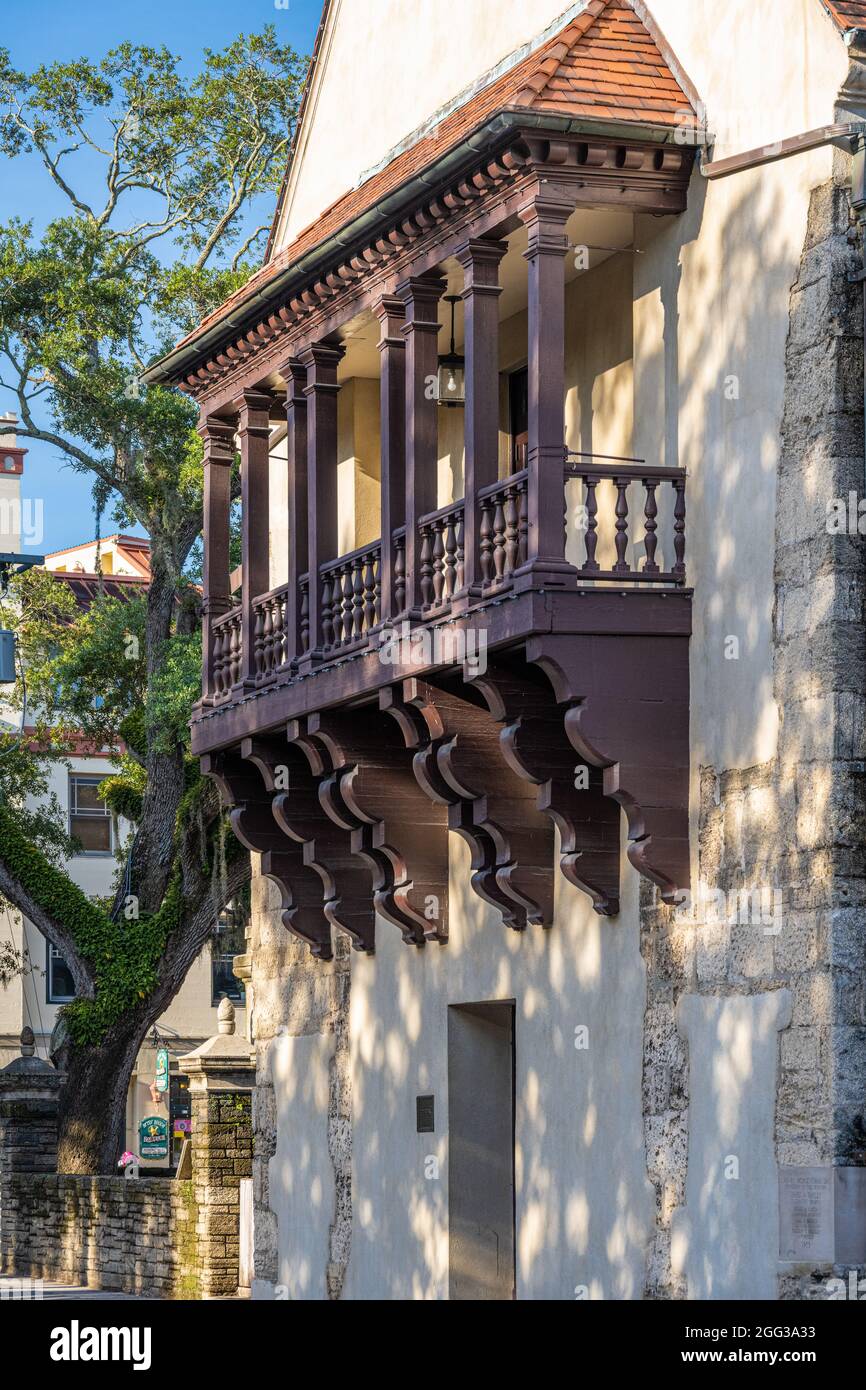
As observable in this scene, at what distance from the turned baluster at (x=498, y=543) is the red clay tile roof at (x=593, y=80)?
1.97 metres

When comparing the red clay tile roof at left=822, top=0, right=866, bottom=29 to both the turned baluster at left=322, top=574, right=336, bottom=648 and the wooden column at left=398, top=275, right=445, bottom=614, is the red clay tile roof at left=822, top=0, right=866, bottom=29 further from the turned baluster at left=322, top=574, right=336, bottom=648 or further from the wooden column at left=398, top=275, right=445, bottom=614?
the turned baluster at left=322, top=574, right=336, bottom=648

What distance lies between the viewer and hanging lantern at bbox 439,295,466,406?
15609mm

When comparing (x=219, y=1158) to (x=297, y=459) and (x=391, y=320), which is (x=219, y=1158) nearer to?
(x=297, y=459)

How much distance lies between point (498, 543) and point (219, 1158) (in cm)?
973

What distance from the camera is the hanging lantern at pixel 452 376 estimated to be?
1561 centimetres

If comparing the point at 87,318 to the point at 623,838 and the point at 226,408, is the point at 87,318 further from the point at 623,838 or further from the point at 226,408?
the point at 623,838

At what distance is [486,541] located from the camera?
1288cm

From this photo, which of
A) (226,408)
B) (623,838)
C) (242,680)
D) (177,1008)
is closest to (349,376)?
(226,408)

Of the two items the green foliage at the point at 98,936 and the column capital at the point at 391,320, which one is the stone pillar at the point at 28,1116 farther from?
the column capital at the point at 391,320

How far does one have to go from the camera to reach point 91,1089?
2834 cm

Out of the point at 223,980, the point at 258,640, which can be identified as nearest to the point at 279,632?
the point at 258,640

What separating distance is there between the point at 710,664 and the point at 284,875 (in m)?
5.43

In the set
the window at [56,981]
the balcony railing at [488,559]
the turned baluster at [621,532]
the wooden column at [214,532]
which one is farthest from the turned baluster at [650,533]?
the window at [56,981]

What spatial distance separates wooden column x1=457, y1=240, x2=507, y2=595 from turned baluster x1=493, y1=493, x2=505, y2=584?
0.18 m
